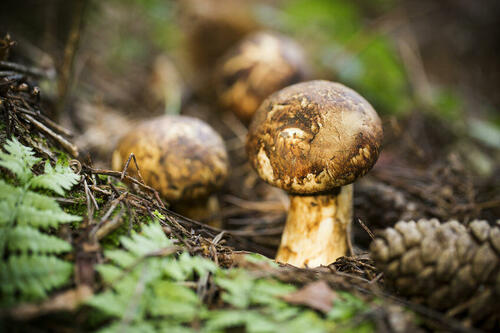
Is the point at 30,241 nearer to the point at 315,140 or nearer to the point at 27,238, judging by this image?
the point at 27,238

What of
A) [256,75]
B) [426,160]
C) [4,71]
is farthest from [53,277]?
[426,160]

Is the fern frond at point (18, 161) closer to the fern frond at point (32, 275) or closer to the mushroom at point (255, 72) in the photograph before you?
the fern frond at point (32, 275)

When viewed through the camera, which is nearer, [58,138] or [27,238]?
[27,238]

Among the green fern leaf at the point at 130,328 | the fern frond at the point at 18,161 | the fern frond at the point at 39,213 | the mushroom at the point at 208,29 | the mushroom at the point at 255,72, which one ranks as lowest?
the green fern leaf at the point at 130,328

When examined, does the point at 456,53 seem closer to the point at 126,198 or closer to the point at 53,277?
the point at 126,198

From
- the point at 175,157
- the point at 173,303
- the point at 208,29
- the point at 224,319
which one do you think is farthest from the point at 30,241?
the point at 208,29

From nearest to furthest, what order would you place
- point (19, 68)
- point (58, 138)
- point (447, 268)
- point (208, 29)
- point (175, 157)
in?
point (447, 268), point (58, 138), point (19, 68), point (175, 157), point (208, 29)

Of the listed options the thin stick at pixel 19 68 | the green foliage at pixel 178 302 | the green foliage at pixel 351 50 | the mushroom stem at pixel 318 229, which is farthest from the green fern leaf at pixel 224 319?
the green foliage at pixel 351 50
